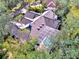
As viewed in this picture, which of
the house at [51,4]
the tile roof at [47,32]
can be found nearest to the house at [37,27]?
the tile roof at [47,32]

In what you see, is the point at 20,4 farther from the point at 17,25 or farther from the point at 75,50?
the point at 75,50

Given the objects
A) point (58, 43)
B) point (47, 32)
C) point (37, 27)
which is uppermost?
point (58, 43)

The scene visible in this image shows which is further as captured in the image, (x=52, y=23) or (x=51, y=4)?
(x=51, y=4)

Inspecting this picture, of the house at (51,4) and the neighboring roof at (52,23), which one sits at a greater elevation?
the house at (51,4)

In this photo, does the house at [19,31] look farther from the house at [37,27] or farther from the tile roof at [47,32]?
the tile roof at [47,32]

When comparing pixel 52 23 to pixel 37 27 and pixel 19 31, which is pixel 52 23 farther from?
pixel 19 31

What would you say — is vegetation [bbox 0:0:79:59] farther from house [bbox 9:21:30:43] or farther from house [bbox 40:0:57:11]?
house [bbox 40:0:57:11]

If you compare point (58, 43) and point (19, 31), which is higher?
point (58, 43)

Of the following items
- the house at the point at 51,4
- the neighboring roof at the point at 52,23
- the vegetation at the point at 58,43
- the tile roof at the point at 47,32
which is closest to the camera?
the vegetation at the point at 58,43

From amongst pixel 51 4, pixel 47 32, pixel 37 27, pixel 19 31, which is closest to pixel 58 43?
pixel 47 32

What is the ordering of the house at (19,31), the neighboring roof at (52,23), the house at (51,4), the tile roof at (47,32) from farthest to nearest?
the house at (51,4) → the neighboring roof at (52,23) → the house at (19,31) → the tile roof at (47,32)

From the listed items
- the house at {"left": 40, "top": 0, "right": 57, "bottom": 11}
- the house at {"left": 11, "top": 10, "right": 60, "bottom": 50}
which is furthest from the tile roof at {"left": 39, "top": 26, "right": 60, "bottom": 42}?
the house at {"left": 40, "top": 0, "right": 57, "bottom": 11}

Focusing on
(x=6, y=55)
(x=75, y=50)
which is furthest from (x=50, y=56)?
(x=6, y=55)
